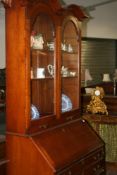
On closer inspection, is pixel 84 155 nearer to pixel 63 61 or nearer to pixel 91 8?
pixel 63 61

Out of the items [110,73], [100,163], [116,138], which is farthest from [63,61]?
[110,73]

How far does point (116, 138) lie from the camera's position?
14.9 feet

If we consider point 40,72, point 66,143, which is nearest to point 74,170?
point 66,143

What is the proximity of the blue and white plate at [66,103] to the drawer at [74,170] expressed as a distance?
627mm

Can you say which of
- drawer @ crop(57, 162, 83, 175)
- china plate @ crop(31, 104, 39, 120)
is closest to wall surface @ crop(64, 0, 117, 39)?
china plate @ crop(31, 104, 39, 120)

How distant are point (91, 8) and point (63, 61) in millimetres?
3360

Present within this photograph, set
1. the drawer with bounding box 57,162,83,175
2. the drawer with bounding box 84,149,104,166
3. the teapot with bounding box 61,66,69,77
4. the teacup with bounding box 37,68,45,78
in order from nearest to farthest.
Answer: the drawer with bounding box 57,162,83,175 → the teacup with bounding box 37,68,45,78 → the drawer with bounding box 84,149,104,166 → the teapot with bounding box 61,66,69,77

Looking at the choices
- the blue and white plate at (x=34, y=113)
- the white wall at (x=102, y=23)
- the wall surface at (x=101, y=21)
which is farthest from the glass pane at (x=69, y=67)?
the white wall at (x=102, y=23)

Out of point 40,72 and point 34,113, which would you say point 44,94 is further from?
point 34,113

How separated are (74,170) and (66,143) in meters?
0.27

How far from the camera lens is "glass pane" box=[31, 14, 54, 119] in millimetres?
3133

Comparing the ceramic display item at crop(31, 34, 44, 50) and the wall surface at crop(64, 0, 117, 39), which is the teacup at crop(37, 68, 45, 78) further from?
the wall surface at crop(64, 0, 117, 39)

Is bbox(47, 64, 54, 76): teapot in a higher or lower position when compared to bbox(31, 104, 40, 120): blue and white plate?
higher

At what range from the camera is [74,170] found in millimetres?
3162
